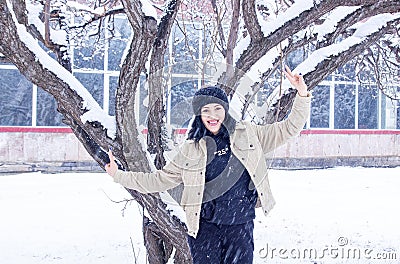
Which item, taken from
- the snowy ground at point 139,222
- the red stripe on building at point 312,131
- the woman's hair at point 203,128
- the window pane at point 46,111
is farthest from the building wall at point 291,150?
the woman's hair at point 203,128

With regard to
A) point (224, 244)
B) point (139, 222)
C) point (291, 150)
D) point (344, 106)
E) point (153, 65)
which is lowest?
point (139, 222)

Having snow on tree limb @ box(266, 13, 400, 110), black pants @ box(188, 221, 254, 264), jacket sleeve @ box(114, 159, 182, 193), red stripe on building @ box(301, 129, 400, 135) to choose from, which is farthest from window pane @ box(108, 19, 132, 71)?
black pants @ box(188, 221, 254, 264)

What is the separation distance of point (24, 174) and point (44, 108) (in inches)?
71.2

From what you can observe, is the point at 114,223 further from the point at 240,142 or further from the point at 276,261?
the point at 240,142

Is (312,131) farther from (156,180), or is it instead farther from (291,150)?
(156,180)

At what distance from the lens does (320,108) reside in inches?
632

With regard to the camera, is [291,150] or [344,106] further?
[344,106]

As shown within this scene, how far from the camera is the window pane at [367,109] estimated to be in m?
16.7

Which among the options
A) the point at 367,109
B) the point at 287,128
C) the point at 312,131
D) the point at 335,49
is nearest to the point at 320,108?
the point at 312,131

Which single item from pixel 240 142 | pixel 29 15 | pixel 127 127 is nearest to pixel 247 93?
pixel 127 127

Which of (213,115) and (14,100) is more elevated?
(14,100)

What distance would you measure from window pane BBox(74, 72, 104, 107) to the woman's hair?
36.1 ft

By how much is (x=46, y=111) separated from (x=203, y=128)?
11.5 meters

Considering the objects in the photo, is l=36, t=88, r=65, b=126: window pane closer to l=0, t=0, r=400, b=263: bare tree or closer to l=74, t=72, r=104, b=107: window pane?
l=74, t=72, r=104, b=107: window pane
